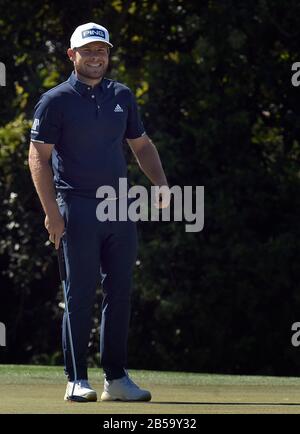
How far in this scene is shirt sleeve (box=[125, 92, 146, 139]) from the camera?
7.17 metres

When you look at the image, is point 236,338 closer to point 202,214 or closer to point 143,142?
point 202,214

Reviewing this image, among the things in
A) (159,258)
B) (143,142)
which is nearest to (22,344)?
(159,258)

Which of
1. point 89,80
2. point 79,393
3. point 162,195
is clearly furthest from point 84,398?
point 89,80

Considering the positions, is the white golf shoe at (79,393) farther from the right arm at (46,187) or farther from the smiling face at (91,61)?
the smiling face at (91,61)

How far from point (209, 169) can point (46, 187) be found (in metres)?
6.99

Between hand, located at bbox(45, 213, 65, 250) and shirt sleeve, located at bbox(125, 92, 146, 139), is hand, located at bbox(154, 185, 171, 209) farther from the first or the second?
hand, located at bbox(45, 213, 65, 250)

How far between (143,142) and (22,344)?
843 centimetres

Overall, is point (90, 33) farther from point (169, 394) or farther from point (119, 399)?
point (169, 394)

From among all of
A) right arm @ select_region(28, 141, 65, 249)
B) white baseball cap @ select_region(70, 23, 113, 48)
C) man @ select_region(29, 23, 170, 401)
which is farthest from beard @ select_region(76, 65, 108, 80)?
right arm @ select_region(28, 141, 65, 249)

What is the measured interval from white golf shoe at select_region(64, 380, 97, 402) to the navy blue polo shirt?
3.32ft

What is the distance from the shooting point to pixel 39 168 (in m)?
Result: 6.96

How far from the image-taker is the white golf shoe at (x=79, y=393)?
22.0 feet

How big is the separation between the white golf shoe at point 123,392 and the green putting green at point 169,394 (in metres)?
0.09

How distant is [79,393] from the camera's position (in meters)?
6.73
